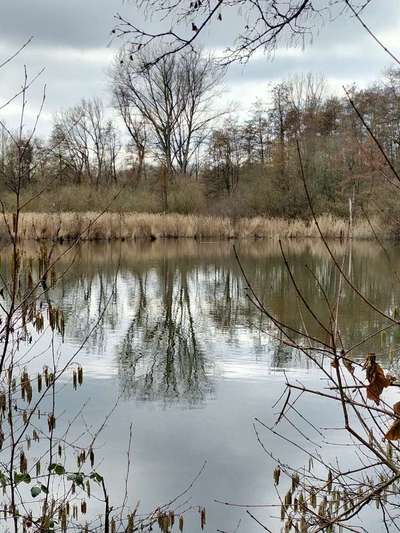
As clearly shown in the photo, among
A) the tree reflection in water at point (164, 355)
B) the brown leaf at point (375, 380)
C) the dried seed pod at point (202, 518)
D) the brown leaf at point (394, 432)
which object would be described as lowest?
the dried seed pod at point (202, 518)

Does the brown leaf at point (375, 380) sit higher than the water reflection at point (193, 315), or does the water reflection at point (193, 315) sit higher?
the brown leaf at point (375, 380)

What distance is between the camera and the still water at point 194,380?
3336 mm

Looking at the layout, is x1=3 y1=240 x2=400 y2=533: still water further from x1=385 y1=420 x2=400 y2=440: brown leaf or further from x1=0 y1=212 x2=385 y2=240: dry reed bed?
x1=0 y1=212 x2=385 y2=240: dry reed bed

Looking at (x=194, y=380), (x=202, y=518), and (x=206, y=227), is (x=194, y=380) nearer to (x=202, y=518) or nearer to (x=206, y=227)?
(x=202, y=518)

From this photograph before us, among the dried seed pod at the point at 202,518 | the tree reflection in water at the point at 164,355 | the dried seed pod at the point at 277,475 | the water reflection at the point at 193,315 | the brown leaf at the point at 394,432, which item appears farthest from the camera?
the water reflection at the point at 193,315

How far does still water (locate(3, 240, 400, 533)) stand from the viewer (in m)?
3.34

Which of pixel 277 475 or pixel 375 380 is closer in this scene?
pixel 375 380

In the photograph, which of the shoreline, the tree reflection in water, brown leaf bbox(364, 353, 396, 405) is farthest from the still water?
the shoreline

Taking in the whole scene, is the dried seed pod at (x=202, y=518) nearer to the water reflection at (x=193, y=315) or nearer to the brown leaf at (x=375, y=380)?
the water reflection at (x=193, y=315)

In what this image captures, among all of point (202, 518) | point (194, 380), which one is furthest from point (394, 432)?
point (194, 380)

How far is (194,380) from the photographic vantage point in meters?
5.32

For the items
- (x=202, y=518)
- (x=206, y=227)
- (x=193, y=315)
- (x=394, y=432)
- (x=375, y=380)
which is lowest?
(x=202, y=518)

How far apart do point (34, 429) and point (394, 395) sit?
93.5 inches

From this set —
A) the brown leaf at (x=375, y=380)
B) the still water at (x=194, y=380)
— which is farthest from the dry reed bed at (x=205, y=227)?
the brown leaf at (x=375, y=380)
